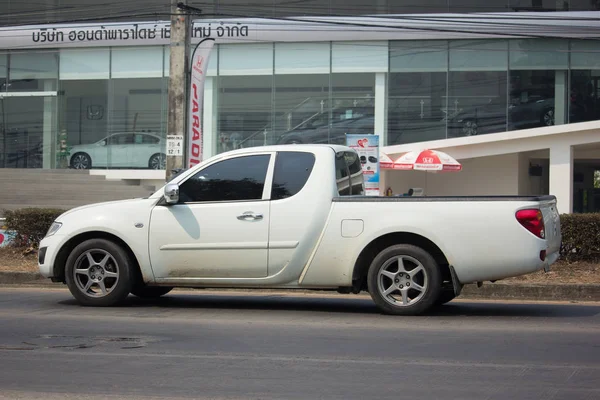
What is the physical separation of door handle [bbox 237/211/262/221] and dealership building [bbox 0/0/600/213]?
65.3 ft

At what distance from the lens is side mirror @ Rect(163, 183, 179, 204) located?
32.9 feet

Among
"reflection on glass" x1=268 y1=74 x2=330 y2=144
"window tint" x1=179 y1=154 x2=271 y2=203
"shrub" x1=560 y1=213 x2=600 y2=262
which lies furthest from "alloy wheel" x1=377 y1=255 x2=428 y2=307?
"reflection on glass" x1=268 y1=74 x2=330 y2=144

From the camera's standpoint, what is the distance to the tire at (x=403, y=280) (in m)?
9.43

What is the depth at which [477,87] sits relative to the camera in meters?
31.1

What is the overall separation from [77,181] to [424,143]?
1161 cm

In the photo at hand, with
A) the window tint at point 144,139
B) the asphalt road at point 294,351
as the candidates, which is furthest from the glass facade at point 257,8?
the asphalt road at point 294,351

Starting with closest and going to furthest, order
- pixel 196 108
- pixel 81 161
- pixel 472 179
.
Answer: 1. pixel 196 108
2. pixel 472 179
3. pixel 81 161

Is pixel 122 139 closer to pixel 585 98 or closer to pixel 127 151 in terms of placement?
pixel 127 151

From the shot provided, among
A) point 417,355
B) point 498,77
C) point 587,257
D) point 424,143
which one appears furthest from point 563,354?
point 498,77

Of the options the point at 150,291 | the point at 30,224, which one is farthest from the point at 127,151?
the point at 150,291

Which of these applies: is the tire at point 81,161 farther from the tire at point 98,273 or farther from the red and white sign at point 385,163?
the tire at point 98,273

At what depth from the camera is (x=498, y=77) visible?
3091cm

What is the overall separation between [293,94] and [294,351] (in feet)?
82.6

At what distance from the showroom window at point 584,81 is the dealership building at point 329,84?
42 millimetres
